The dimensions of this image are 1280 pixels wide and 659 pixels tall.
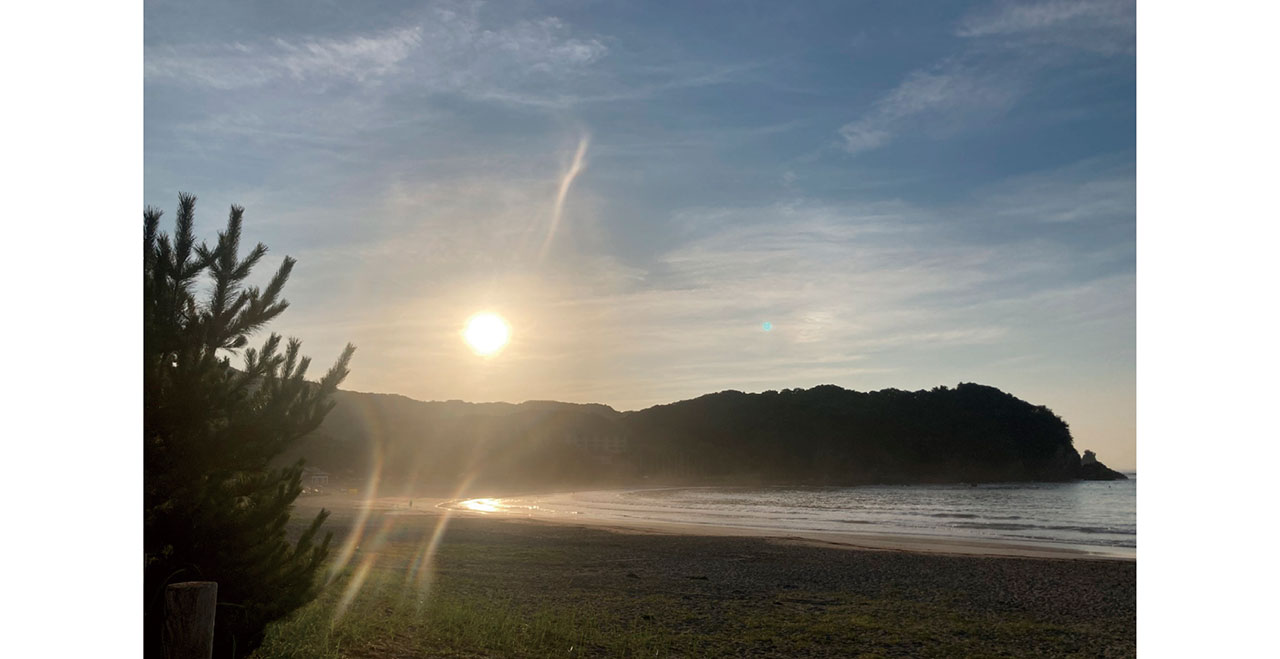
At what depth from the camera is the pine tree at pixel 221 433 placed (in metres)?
5.54

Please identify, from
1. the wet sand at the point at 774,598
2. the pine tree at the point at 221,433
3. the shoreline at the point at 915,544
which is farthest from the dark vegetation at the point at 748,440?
the pine tree at the point at 221,433

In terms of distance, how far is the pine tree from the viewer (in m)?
5.54

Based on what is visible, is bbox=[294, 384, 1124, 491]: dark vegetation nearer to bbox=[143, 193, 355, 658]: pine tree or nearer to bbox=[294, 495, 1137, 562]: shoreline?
bbox=[294, 495, 1137, 562]: shoreline

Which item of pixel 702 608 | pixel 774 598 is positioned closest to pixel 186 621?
pixel 702 608

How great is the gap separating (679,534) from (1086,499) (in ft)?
158

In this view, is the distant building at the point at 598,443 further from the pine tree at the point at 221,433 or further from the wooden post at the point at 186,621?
the wooden post at the point at 186,621

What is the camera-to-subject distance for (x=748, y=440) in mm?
129125

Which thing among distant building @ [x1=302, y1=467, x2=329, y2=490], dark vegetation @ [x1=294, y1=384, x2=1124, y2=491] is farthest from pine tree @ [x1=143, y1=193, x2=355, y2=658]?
dark vegetation @ [x1=294, y1=384, x2=1124, y2=491]

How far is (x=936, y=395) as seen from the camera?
13012 centimetres

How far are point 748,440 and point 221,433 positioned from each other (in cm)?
12588

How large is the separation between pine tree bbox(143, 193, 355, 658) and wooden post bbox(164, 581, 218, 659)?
70 cm

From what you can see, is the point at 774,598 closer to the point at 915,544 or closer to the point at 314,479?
the point at 915,544
